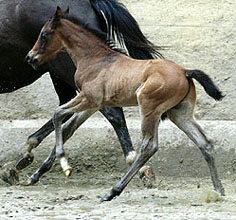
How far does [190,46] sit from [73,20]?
9.05ft

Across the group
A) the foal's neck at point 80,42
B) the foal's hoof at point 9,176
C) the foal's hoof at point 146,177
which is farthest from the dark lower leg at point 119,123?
the foal's hoof at point 9,176

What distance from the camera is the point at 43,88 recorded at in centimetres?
834

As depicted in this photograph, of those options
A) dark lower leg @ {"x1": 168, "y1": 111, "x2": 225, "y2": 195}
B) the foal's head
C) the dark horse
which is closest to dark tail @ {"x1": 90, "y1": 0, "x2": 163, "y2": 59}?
the dark horse

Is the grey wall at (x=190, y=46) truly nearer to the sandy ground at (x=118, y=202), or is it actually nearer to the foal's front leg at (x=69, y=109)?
the sandy ground at (x=118, y=202)

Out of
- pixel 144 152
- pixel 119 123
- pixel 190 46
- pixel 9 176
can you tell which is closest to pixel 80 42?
pixel 119 123

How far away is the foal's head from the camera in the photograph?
5.73m

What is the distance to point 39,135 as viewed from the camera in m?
6.80

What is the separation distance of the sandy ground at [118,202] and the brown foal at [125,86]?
0.26 meters

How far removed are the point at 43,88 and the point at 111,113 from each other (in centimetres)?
229

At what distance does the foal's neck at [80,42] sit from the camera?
5.75 metres

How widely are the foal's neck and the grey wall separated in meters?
2.41

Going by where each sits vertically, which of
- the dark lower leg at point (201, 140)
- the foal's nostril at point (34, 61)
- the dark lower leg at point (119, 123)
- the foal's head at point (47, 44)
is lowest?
the dark lower leg at point (119, 123)

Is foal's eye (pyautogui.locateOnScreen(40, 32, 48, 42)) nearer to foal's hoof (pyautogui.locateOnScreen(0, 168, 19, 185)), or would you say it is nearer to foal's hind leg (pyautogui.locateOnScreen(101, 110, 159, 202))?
foal's hind leg (pyautogui.locateOnScreen(101, 110, 159, 202))

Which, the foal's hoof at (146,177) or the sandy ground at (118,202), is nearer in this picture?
the sandy ground at (118,202)
